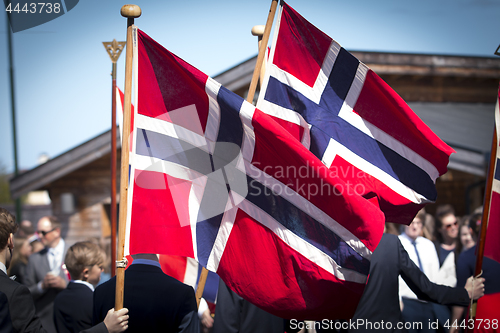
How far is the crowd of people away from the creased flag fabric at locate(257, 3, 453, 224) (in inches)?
19.3

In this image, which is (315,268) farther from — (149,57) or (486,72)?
(486,72)

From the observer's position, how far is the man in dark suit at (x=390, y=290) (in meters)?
3.67

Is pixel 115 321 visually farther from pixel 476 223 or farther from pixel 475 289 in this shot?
pixel 476 223

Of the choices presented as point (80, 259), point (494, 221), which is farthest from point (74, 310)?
point (494, 221)

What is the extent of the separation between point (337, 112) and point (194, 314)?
203 centimetres

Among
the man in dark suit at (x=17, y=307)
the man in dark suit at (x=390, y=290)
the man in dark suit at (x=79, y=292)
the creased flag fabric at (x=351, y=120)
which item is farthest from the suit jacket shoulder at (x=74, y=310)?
the man in dark suit at (x=390, y=290)

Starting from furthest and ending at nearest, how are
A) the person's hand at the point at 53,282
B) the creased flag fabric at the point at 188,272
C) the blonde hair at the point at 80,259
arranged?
1. the person's hand at the point at 53,282
2. the creased flag fabric at the point at 188,272
3. the blonde hair at the point at 80,259

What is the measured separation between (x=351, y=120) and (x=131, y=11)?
1988 mm

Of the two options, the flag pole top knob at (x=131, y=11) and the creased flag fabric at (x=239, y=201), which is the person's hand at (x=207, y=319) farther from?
the flag pole top knob at (x=131, y=11)

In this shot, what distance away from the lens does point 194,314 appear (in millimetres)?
2791

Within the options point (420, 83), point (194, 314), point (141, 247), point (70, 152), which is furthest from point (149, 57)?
point (420, 83)

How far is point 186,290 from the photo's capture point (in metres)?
2.77

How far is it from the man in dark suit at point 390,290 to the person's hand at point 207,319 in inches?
54.2

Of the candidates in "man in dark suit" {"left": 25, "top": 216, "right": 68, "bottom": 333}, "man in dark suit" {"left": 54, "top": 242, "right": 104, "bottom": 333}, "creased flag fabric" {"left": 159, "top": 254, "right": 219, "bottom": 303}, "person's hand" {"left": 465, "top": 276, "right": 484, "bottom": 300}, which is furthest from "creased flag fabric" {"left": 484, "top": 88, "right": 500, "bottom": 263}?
"man in dark suit" {"left": 25, "top": 216, "right": 68, "bottom": 333}
